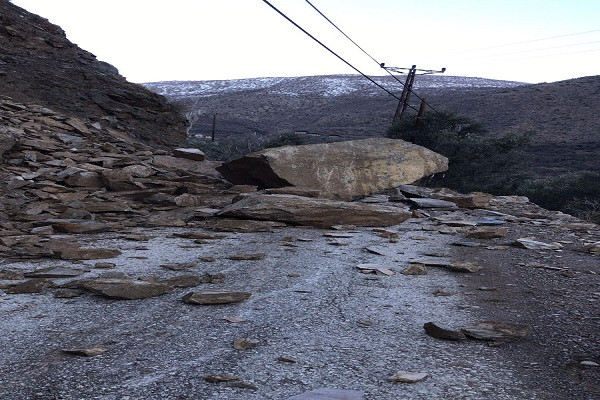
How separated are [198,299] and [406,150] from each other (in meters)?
8.55

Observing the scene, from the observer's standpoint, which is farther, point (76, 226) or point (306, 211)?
point (306, 211)

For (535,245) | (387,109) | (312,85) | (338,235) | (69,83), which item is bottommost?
(338,235)

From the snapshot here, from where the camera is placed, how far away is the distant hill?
33250mm

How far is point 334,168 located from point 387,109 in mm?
40211

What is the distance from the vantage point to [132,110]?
46.8 ft

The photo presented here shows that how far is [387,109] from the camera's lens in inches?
1930

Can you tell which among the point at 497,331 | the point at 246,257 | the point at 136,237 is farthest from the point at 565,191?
the point at 497,331

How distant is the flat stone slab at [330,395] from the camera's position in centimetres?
240

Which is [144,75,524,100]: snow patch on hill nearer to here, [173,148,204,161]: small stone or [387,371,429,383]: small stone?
[173,148,204,161]: small stone

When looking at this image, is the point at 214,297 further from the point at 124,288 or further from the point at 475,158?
the point at 475,158

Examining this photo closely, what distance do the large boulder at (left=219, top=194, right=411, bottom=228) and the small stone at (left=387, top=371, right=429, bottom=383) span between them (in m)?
5.25

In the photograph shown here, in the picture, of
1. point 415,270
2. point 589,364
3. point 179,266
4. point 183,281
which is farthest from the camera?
point 415,270

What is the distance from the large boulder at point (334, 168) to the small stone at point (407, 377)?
6.93 m

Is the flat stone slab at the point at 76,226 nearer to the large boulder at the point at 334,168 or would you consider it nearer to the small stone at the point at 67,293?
the small stone at the point at 67,293
